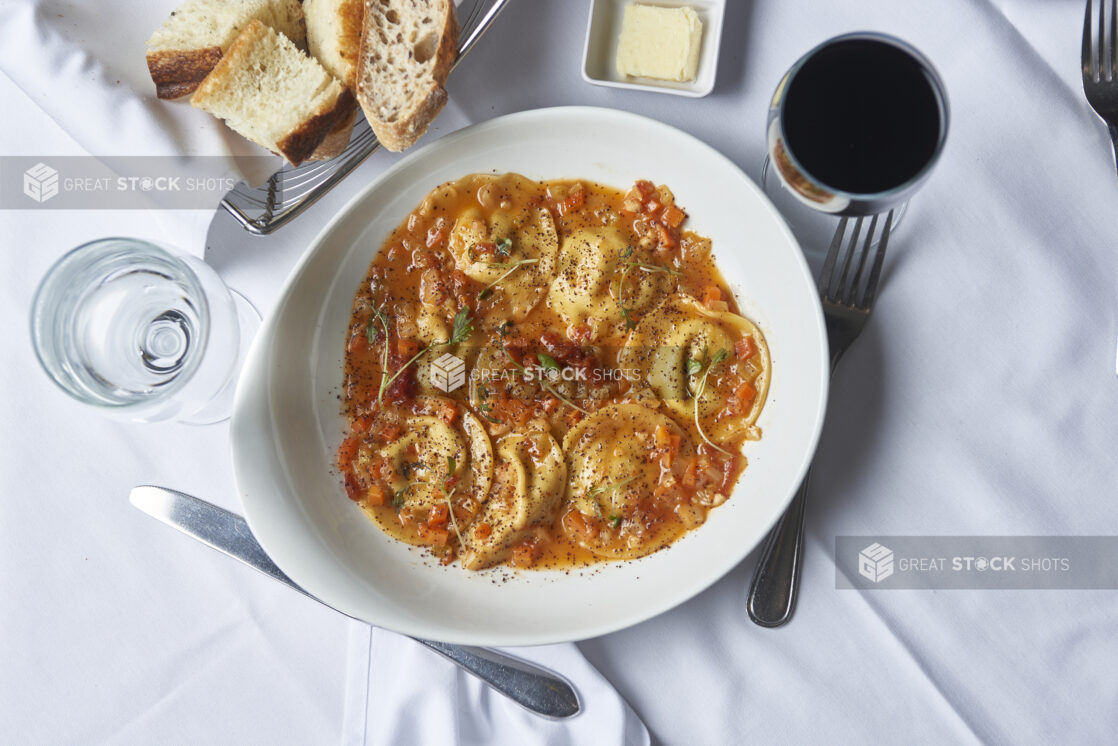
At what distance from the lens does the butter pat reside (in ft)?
9.45

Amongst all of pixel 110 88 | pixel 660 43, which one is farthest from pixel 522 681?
pixel 110 88

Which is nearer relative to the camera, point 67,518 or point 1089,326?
point 1089,326

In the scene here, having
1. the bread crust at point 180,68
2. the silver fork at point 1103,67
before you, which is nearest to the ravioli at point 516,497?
the bread crust at point 180,68

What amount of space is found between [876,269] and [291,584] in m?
2.62

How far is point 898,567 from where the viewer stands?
3.01 meters

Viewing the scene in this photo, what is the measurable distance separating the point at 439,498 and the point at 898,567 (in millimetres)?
1837

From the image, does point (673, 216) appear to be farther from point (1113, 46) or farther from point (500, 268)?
point (1113, 46)

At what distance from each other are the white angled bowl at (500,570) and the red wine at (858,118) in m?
0.39

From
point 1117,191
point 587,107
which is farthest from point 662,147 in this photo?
point 1117,191

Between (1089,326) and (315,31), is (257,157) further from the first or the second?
(1089,326)

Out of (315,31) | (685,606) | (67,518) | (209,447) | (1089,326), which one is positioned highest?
(315,31)

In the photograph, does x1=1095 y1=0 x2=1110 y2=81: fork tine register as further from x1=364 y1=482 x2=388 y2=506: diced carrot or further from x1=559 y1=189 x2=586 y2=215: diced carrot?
x1=364 y1=482 x2=388 y2=506: diced carrot

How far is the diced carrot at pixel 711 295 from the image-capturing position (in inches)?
118

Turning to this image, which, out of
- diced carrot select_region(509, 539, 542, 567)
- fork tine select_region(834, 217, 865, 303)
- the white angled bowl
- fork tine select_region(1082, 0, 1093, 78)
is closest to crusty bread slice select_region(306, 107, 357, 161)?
the white angled bowl
